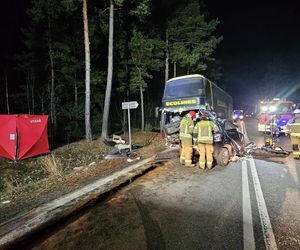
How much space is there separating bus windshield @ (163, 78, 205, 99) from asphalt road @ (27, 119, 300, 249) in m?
7.58

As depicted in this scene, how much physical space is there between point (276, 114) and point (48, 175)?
13.1m

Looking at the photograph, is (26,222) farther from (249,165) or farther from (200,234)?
(249,165)

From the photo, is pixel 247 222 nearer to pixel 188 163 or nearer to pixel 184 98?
pixel 188 163

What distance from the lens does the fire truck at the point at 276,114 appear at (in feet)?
50.3

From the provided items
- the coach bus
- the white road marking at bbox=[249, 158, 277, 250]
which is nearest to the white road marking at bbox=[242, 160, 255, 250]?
the white road marking at bbox=[249, 158, 277, 250]

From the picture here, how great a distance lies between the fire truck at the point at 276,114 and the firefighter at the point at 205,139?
8472 millimetres

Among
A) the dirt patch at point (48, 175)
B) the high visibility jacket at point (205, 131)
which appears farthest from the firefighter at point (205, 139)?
the dirt patch at point (48, 175)

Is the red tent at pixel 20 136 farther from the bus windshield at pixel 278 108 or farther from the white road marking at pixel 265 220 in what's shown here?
the bus windshield at pixel 278 108

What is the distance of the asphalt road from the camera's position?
3773 mm

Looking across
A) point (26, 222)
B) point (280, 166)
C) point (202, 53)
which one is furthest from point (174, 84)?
point (26, 222)

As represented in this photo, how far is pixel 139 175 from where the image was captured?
7.58 m

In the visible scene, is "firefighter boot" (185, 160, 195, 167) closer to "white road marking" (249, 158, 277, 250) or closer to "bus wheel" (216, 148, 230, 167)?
"bus wheel" (216, 148, 230, 167)

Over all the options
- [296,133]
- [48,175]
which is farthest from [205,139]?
[48,175]

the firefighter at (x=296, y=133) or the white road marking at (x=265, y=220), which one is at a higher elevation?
the firefighter at (x=296, y=133)
